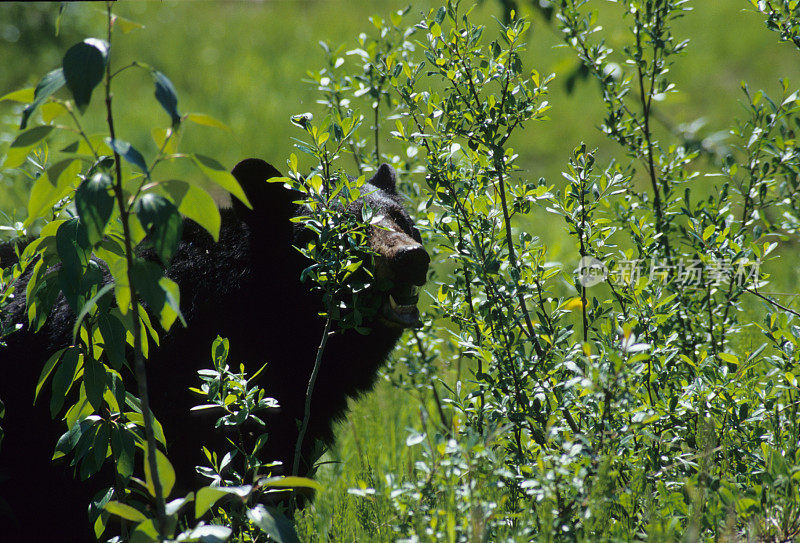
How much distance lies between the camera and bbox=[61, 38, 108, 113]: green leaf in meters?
1.47

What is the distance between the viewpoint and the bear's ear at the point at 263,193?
3250 millimetres

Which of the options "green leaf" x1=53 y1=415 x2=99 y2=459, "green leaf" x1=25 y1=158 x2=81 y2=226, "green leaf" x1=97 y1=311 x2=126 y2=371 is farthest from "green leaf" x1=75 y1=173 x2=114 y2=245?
"green leaf" x1=53 y1=415 x2=99 y2=459

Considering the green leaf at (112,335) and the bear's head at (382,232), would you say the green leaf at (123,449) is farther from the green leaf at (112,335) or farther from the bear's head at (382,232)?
the bear's head at (382,232)

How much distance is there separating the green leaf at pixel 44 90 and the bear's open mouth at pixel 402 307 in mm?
1587

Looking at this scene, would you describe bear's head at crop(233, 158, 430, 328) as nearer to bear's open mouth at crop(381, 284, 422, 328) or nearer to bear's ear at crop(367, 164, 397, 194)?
bear's open mouth at crop(381, 284, 422, 328)

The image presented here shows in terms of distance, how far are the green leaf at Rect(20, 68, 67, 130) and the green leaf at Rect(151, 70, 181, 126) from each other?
0.19m

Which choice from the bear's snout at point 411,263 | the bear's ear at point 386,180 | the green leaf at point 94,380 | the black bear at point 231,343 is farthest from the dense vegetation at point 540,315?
the bear's ear at point 386,180

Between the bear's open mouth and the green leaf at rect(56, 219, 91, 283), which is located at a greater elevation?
the green leaf at rect(56, 219, 91, 283)

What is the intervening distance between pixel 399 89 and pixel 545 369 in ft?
3.79

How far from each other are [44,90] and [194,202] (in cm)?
38

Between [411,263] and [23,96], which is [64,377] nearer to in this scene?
[23,96]

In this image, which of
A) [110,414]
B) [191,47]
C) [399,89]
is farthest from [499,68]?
[191,47]

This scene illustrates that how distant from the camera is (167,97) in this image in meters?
1.53

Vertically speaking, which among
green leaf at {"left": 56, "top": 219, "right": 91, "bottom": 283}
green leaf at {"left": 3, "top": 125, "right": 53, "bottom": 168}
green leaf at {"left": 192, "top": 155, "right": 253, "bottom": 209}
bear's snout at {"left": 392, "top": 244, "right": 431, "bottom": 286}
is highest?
green leaf at {"left": 3, "top": 125, "right": 53, "bottom": 168}
